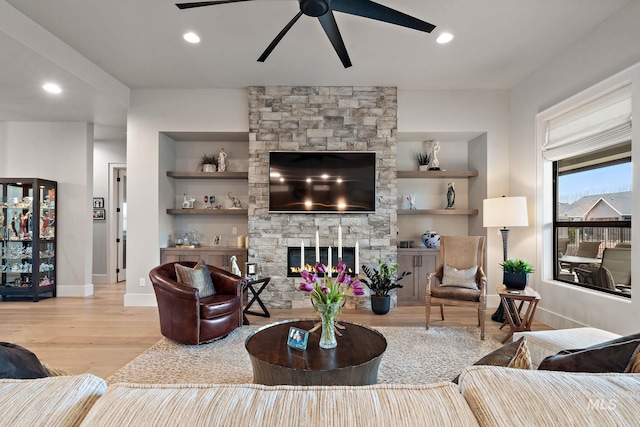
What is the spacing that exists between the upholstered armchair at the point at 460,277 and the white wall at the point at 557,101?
86cm

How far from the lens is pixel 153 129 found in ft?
15.4

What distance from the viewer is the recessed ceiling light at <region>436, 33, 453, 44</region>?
332 centimetres

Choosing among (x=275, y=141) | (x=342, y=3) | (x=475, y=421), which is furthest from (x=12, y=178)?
(x=475, y=421)

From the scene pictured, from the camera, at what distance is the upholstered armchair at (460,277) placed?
3.42 metres

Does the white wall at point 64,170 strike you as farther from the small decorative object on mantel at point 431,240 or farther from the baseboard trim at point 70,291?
the small decorative object on mantel at point 431,240

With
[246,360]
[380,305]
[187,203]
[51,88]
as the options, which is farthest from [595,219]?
[51,88]

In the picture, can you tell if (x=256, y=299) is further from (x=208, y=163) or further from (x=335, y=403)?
(x=335, y=403)

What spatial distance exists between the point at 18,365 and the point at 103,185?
6.47 meters

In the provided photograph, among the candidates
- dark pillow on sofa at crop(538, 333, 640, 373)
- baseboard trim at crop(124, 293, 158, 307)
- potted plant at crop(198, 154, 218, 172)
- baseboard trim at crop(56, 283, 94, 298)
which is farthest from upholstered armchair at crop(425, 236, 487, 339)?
baseboard trim at crop(56, 283, 94, 298)

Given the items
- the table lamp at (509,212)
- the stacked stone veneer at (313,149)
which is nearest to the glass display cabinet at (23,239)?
the stacked stone veneer at (313,149)

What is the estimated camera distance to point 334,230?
15.0ft

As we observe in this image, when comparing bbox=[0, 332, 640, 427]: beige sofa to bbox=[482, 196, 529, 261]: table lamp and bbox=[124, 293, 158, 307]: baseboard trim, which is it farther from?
bbox=[124, 293, 158, 307]: baseboard trim

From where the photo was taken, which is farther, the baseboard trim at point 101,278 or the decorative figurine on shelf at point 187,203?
the baseboard trim at point 101,278

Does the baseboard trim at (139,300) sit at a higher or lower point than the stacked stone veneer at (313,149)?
lower
